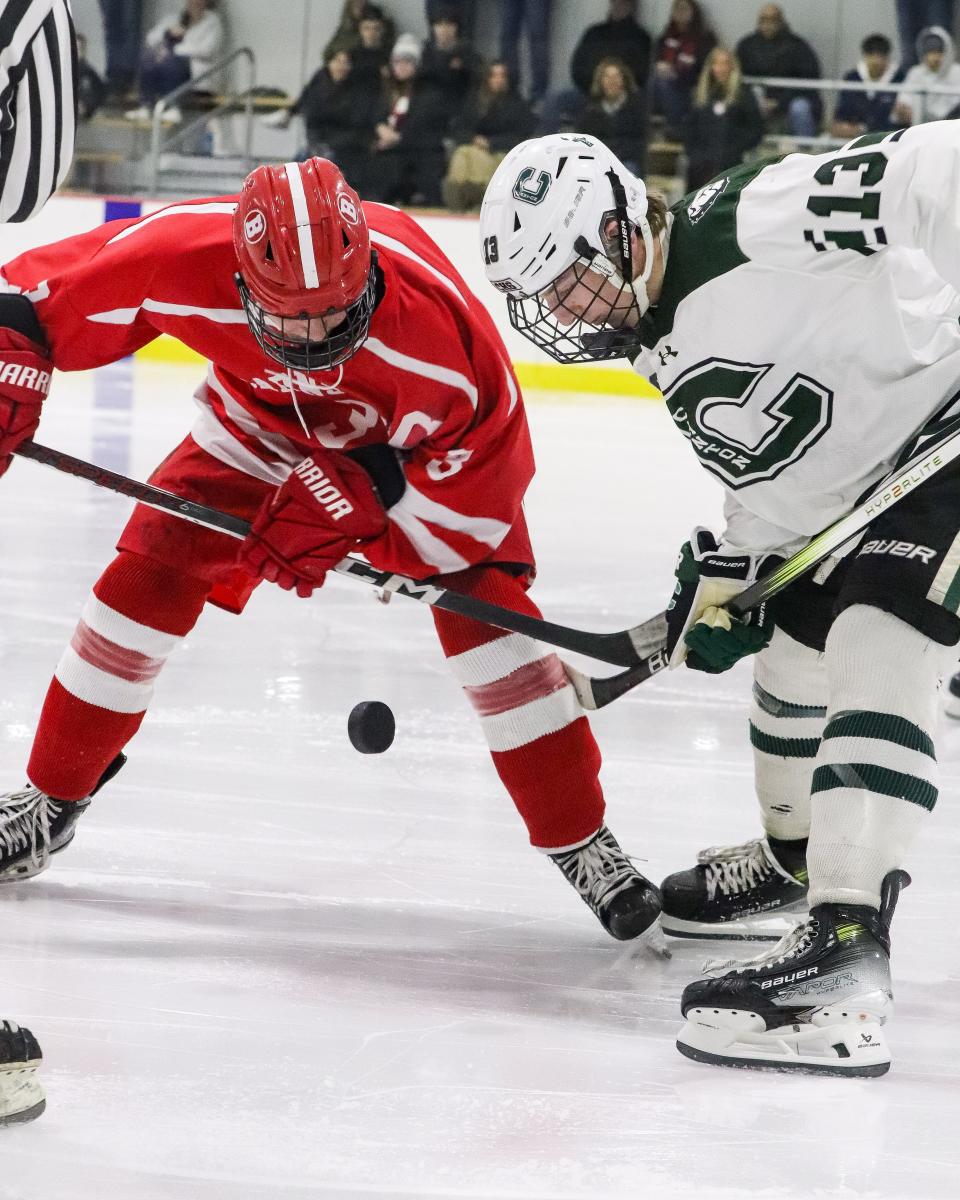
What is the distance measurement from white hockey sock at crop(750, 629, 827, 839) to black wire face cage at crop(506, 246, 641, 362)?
0.44 m

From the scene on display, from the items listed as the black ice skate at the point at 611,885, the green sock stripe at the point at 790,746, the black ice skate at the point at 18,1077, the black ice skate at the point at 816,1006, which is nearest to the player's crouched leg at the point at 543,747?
the black ice skate at the point at 611,885

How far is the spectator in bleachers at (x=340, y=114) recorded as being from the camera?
26.6ft

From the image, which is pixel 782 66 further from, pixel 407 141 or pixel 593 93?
pixel 407 141

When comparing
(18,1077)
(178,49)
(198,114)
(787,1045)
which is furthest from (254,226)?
(178,49)

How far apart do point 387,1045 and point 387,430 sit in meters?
0.75

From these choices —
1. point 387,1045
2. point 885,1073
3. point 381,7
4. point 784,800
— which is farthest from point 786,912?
point 381,7

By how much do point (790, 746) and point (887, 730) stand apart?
37cm

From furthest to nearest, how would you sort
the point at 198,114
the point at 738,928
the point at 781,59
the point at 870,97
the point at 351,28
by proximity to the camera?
the point at 198,114, the point at 351,28, the point at 781,59, the point at 870,97, the point at 738,928

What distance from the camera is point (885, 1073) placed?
166 cm

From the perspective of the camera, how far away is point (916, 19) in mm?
7898

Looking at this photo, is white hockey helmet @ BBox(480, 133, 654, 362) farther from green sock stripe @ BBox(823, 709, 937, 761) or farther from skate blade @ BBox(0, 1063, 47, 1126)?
skate blade @ BBox(0, 1063, 47, 1126)

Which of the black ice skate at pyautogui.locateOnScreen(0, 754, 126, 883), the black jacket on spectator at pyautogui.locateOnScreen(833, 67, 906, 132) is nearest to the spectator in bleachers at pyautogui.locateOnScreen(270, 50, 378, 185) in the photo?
the black jacket on spectator at pyautogui.locateOnScreen(833, 67, 906, 132)

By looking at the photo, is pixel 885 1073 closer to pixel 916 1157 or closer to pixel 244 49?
pixel 916 1157

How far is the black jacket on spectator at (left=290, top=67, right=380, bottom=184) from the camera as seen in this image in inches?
319
